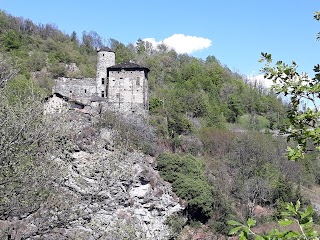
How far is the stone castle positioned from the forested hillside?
2361 mm

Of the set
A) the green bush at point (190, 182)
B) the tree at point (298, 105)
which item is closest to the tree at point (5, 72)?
the tree at point (298, 105)

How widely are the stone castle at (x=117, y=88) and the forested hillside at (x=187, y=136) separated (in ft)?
7.75

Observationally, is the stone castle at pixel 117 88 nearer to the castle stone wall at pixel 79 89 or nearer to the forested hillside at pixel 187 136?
the castle stone wall at pixel 79 89

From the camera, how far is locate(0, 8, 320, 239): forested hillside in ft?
31.5

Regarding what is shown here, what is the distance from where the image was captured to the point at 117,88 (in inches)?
1515

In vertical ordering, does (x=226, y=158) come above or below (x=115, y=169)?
below

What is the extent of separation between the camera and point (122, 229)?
13547 mm

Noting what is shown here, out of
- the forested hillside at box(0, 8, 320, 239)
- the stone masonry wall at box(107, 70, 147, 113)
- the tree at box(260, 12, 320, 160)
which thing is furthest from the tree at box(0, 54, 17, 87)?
the stone masonry wall at box(107, 70, 147, 113)

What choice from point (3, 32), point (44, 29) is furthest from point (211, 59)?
point (3, 32)

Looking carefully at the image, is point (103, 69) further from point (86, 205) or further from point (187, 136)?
point (86, 205)

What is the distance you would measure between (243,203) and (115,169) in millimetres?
26946

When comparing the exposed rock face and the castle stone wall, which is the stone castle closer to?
the castle stone wall

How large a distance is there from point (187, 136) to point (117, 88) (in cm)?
911

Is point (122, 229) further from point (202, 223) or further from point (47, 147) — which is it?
point (202, 223)
